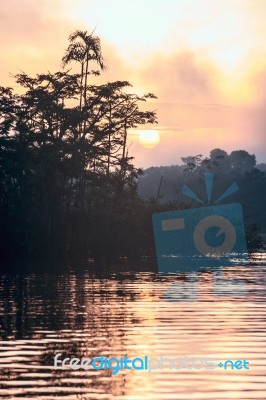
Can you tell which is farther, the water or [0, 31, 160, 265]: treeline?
[0, 31, 160, 265]: treeline

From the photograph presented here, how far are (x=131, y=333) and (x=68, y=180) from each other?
5613cm

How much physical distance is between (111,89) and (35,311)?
57.8 metres

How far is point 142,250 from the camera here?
81438mm

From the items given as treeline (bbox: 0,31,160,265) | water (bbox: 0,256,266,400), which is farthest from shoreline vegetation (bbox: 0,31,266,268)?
water (bbox: 0,256,266,400)

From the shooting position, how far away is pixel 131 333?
27.8 m

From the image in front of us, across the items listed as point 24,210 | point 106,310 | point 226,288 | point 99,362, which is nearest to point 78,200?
point 24,210

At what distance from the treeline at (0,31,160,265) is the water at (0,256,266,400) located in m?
24.1

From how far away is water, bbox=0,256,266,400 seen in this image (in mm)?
19578

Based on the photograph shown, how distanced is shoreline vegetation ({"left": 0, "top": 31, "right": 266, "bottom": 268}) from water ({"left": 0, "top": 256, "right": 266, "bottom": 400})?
77.0 feet

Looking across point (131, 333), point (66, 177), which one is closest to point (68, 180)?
point (66, 177)

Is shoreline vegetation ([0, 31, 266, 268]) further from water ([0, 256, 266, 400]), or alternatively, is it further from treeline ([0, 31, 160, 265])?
water ([0, 256, 266, 400])

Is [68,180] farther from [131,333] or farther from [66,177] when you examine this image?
[131,333]

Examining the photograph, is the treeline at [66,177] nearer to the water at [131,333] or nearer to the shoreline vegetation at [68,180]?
the shoreline vegetation at [68,180]

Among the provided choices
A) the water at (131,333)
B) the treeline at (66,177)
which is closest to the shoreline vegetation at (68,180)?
the treeline at (66,177)
